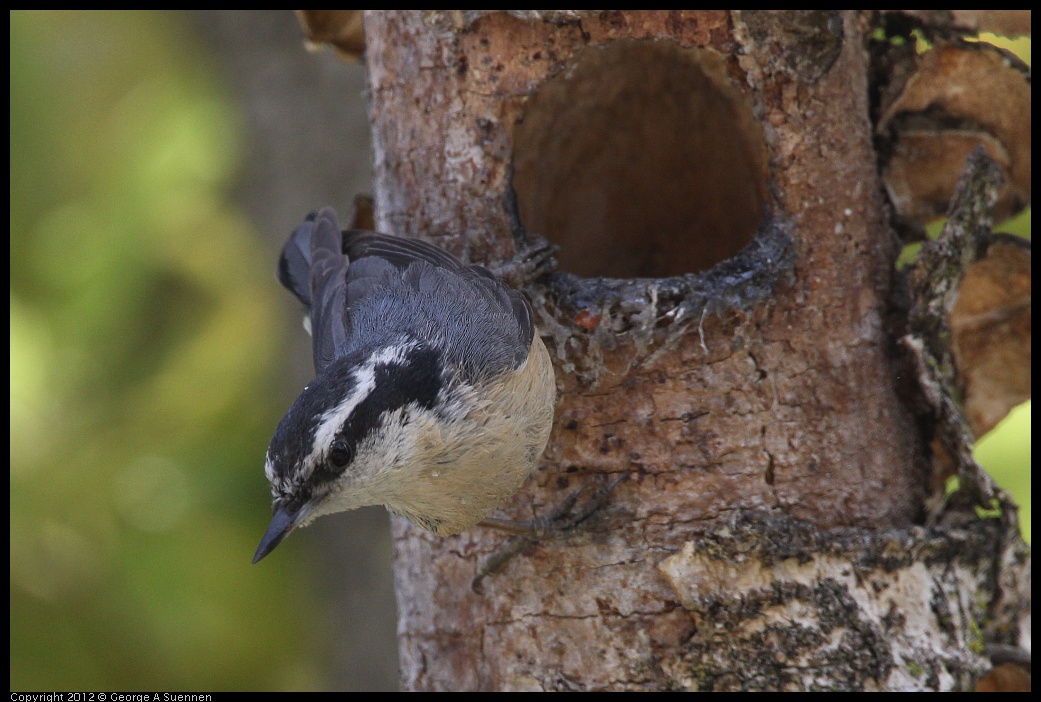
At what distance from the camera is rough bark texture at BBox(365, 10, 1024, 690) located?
247 cm

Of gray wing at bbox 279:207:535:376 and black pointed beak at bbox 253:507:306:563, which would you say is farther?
gray wing at bbox 279:207:535:376

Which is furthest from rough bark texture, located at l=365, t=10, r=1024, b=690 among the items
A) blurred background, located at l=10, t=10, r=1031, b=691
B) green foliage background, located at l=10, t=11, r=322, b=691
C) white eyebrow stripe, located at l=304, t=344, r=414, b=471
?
green foliage background, located at l=10, t=11, r=322, b=691

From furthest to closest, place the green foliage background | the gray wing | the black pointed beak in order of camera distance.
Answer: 1. the green foliage background
2. the gray wing
3. the black pointed beak

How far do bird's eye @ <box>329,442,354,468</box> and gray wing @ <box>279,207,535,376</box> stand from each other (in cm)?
32

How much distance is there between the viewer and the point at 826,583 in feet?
7.97

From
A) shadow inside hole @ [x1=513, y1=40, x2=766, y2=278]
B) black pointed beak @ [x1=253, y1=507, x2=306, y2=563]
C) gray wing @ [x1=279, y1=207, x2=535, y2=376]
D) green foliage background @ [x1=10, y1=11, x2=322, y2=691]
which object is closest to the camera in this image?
black pointed beak @ [x1=253, y1=507, x2=306, y2=563]

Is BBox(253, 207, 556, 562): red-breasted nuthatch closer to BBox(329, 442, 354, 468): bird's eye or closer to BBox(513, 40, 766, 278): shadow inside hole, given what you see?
BBox(329, 442, 354, 468): bird's eye

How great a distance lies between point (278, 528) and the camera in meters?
2.15

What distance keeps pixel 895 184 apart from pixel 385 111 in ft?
5.03

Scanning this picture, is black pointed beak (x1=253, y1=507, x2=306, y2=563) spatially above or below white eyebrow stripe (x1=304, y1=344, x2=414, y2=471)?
below

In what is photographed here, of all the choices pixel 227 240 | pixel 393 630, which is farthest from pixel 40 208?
pixel 393 630

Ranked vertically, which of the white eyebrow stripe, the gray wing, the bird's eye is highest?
the gray wing

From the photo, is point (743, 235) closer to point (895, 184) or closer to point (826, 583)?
point (895, 184)

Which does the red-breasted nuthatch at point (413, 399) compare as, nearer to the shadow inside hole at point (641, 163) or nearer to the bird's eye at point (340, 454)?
the bird's eye at point (340, 454)
